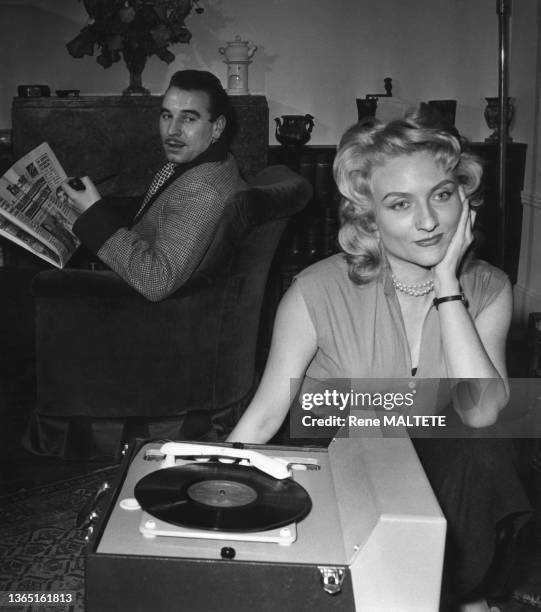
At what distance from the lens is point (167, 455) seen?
118 cm

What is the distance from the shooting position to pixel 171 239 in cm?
275

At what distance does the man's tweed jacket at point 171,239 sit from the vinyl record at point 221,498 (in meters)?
1.58

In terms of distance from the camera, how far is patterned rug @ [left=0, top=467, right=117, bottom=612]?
2212 millimetres

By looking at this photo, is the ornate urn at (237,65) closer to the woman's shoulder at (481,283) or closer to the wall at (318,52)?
the wall at (318,52)

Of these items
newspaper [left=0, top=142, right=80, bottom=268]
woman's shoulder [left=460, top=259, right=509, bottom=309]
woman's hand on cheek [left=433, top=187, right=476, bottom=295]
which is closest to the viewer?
woman's hand on cheek [left=433, top=187, right=476, bottom=295]

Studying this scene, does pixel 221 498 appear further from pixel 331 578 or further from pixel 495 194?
pixel 495 194

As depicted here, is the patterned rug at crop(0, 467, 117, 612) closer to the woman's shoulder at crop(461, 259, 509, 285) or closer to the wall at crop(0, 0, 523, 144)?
the woman's shoulder at crop(461, 259, 509, 285)

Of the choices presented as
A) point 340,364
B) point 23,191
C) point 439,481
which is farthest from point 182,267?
point 439,481

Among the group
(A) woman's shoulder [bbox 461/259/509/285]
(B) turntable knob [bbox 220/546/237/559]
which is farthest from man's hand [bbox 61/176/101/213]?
(B) turntable knob [bbox 220/546/237/559]

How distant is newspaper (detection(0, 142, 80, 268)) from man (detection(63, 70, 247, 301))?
0.07m

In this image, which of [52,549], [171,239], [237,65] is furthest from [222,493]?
[237,65]

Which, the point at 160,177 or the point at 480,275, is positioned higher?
the point at 160,177

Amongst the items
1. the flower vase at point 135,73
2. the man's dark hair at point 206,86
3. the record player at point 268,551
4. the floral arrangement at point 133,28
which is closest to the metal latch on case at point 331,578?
the record player at point 268,551

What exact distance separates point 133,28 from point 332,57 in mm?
1384
